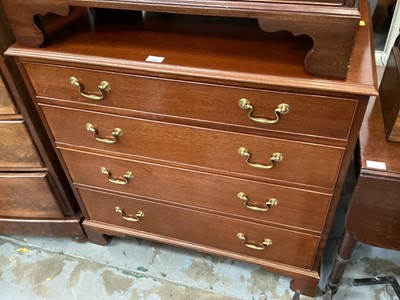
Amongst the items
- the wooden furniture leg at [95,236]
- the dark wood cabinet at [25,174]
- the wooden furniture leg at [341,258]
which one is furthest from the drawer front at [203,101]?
the wooden furniture leg at [95,236]

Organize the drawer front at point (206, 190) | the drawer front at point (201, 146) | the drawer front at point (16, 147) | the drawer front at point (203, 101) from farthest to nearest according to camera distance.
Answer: the drawer front at point (16, 147) → the drawer front at point (206, 190) → the drawer front at point (201, 146) → the drawer front at point (203, 101)

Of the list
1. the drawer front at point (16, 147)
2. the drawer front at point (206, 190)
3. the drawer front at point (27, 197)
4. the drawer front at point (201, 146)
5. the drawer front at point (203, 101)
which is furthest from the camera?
the drawer front at point (27, 197)

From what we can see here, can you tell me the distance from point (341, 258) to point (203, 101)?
69cm

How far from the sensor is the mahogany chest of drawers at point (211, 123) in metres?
0.86

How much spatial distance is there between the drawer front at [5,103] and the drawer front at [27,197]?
10.4 inches

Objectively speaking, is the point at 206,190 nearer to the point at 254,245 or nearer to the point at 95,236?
the point at 254,245

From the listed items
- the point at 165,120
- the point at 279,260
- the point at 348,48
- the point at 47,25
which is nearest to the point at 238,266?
the point at 279,260

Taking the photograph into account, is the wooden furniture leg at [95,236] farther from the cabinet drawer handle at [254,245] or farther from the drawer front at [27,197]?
the cabinet drawer handle at [254,245]

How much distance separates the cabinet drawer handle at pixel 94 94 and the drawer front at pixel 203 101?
0.01 meters

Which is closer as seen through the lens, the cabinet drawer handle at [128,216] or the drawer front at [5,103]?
the drawer front at [5,103]

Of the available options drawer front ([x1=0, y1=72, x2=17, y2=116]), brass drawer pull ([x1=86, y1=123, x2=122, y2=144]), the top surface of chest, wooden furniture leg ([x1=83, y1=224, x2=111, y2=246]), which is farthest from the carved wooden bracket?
wooden furniture leg ([x1=83, y1=224, x2=111, y2=246])

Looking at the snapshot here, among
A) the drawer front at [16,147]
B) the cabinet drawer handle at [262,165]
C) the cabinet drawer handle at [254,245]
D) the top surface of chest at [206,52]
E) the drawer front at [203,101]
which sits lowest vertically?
the cabinet drawer handle at [254,245]

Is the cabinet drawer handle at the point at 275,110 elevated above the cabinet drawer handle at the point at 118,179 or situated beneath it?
elevated above

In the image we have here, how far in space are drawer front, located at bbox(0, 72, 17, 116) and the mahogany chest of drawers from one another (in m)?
0.11
